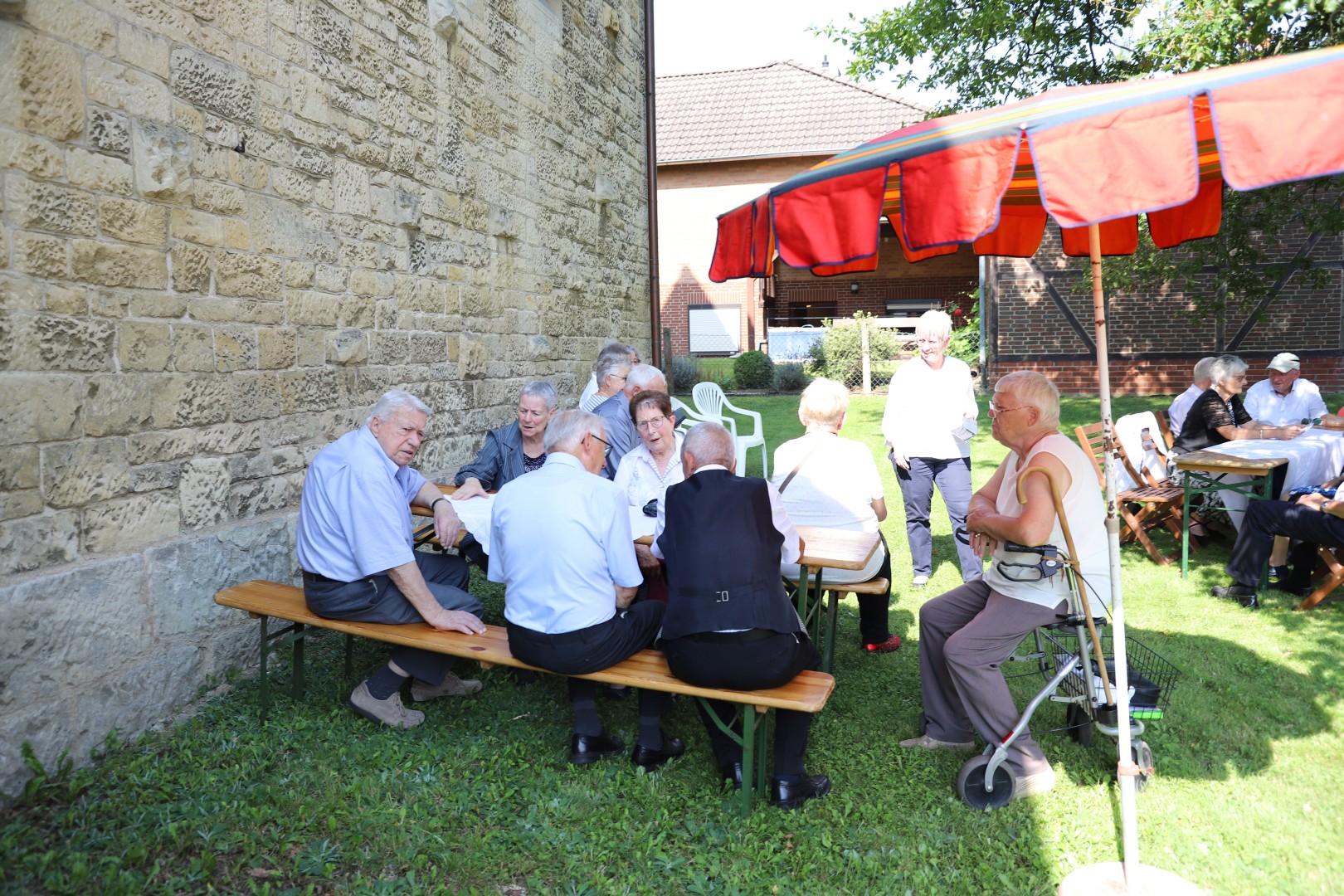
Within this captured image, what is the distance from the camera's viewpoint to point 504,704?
4043 mm

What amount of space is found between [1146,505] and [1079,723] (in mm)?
3378

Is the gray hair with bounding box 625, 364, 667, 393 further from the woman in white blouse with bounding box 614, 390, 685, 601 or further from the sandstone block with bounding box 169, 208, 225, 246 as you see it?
the sandstone block with bounding box 169, 208, 225, 246

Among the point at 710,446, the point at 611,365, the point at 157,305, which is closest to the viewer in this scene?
the point at 710,446

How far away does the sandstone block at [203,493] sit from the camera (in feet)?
12.6

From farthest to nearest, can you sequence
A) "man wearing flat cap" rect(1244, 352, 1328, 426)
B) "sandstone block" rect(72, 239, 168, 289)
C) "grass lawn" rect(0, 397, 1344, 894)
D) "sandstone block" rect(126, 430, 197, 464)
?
"man wearing flat cap" rect(1244, 352, 1328, 426)
"sandstone block" rect(126, 430, 197, 464)
"sandstone block" rect(72, 239, 168, 289)
"grass lawn" rect(0, 397, 1344, 894)

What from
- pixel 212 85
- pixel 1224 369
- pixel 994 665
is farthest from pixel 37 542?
pixel 1224 369

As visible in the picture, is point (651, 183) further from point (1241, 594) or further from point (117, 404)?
point (117, 404)

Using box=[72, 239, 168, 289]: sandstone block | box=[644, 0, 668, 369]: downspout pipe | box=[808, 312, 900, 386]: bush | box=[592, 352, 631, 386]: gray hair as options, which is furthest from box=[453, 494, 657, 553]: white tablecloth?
box=[808, 312, 900, 386]: bush

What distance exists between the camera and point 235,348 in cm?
411

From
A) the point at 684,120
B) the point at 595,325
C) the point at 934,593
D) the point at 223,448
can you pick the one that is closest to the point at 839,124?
the point at 684,120

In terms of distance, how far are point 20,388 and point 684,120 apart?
23.2 meters

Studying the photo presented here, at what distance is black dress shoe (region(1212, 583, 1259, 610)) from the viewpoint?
5.24 m

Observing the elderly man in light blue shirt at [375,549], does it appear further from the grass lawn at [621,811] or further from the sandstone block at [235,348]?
the sandstone block at [235,348]

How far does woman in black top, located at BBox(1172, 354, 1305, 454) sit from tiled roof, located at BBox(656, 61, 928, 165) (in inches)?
679
